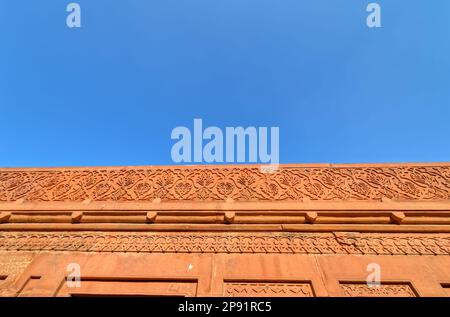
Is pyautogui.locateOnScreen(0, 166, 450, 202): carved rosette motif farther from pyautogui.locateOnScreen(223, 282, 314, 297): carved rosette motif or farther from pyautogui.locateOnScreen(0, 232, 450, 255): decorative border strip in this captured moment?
pyautogui.locateOnScreen(223, 282, 314, 297): carved rosette motif

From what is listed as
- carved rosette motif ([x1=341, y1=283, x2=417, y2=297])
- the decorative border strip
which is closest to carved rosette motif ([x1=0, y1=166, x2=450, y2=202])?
the decorative border strip

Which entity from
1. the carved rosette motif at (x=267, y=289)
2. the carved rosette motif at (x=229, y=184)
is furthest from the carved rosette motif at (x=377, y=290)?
the carved rosette motif at (x=229, y=184)

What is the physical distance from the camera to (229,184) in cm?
370

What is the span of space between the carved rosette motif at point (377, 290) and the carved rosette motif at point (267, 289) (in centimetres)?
33

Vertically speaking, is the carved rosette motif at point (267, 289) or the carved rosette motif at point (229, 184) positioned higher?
the carved rosette motif at point (229, 184)

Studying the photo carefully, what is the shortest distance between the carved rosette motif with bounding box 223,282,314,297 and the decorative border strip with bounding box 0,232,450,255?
37 cm

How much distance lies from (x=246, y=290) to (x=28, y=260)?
219 centimetres

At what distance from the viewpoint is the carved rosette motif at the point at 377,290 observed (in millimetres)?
2521

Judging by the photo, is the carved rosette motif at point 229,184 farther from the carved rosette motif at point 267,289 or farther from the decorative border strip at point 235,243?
the carved rosette motif at point 267,289

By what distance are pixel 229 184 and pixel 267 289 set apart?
4.60 feet

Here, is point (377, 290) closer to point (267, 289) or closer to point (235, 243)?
point (267, 289)

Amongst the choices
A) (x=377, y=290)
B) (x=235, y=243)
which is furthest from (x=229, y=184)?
(x=377, y=290)

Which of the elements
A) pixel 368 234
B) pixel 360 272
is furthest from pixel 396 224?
pixel 360 272

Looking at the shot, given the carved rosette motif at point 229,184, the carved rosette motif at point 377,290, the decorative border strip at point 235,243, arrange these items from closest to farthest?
the carved rosette motif at point 377,290 < the decorative border strip at point 235,243 < the carved rosette motif at point 229,184
